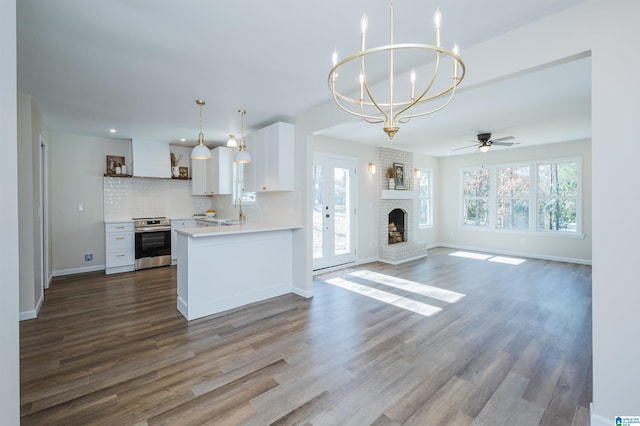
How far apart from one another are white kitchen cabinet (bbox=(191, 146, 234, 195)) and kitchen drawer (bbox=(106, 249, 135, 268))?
1745 millimetres

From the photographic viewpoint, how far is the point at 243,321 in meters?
3.27

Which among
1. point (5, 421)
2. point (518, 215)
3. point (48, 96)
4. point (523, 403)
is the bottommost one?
point (523, 403)

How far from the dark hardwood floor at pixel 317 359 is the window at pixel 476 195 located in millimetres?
3579

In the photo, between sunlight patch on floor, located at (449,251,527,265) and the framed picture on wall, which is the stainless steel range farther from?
sunlight patch on floor, located at (449,251,527,265)

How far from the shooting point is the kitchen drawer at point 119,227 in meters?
5.24

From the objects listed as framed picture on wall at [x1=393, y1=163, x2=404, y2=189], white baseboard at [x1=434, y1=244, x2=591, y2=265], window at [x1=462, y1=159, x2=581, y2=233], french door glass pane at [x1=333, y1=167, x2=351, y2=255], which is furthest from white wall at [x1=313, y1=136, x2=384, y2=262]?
window at [x1=462, y1=159, x2=581, y2=233]

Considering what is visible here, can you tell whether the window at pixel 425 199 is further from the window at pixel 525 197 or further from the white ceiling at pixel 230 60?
the white ceiling at pixel 230 60

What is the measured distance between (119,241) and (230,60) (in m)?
4.42

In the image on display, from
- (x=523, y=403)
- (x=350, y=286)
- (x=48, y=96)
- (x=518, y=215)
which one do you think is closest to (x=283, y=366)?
(x=523, y=403)

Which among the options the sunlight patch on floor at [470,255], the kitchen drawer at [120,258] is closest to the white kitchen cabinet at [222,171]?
the kitchen drawer at [120,258]

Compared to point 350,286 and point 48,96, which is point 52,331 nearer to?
point 48,96

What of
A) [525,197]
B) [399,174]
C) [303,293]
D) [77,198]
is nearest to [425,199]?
[399,174]

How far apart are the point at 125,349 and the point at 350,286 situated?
9.74 ft

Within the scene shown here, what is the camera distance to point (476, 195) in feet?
25.6
